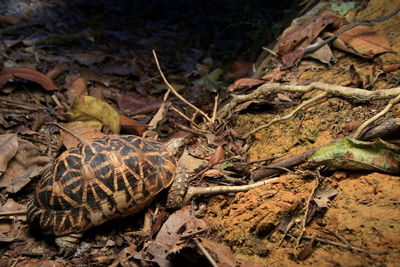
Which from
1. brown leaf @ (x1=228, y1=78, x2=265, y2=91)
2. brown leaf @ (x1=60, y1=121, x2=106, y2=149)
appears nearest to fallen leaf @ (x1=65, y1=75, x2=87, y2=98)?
brown leaf @ (x1=60, y1=121, x2=106, y2=149)

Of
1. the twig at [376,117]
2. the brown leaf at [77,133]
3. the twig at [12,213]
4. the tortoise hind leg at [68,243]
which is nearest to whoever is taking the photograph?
the twig at [376,117]

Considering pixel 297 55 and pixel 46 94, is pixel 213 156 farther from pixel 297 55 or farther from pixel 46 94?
pixel 46 94

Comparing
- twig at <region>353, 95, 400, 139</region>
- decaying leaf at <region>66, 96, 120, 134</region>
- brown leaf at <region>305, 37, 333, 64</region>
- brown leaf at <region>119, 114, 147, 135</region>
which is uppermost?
brown leaf at <region>305, 37, 333, 64</region>

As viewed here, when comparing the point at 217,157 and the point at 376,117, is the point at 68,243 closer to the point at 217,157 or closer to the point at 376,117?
the point at 217,157

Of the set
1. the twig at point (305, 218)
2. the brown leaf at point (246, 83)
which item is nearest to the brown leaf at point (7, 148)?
the brown leaf at point (246, 83)

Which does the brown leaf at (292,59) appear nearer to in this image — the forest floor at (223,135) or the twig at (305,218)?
the forest floor at (223,135)

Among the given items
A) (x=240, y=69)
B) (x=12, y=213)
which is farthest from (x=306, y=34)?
(x=12, y=213)

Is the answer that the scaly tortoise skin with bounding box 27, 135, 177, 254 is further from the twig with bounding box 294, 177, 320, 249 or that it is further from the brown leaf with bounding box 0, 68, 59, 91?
the brown leaf with bounding box 0, 68, 59, 91
